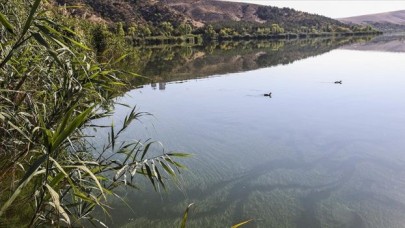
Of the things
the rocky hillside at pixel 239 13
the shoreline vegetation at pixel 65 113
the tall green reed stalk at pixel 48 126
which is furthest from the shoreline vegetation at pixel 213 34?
the tall green reed stalk at pixel 48 126

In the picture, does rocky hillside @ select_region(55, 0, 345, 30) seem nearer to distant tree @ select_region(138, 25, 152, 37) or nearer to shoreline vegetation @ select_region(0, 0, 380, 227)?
distant tree @ select_region(138, 25, 152, 37)

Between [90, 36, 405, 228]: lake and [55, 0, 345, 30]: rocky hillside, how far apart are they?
4093 cm

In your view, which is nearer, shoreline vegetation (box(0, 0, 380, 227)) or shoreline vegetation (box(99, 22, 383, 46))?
shoreline vegetation (box(0, 0, 380, 227))

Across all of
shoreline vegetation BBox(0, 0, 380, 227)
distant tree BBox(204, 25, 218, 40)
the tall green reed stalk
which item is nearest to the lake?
shoreline vegetation BBox(0, 0, 380, 227)

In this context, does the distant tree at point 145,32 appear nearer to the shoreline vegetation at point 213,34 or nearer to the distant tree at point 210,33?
the shoreline vegetation at point 213,34

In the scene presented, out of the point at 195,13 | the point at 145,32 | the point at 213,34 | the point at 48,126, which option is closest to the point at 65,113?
the point at 48,126

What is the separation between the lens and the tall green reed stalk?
7.61 ft

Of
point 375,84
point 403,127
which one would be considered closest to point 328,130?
point 403,127

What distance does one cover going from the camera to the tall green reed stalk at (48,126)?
232cm

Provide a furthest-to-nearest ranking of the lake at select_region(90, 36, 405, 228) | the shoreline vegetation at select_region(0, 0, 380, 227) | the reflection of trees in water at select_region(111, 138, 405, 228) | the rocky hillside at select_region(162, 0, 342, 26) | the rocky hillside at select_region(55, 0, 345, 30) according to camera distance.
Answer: the rocky hillside at select_region(162, 0, 342, 26) → the rocky hillside at select_region(55, 0, 345, 30) → the lake at select_region(90, 36, 405, 228) → the reflection of trees in water at select_region(111, 138, 405, 228) → the shoreline vegetation at select_region(0, 0, 380, 227)

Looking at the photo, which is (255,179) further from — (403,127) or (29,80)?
(403,127)

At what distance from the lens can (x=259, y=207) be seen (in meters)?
6.57

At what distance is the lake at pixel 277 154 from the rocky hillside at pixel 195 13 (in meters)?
40.9

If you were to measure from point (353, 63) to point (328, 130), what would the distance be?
2452cm
